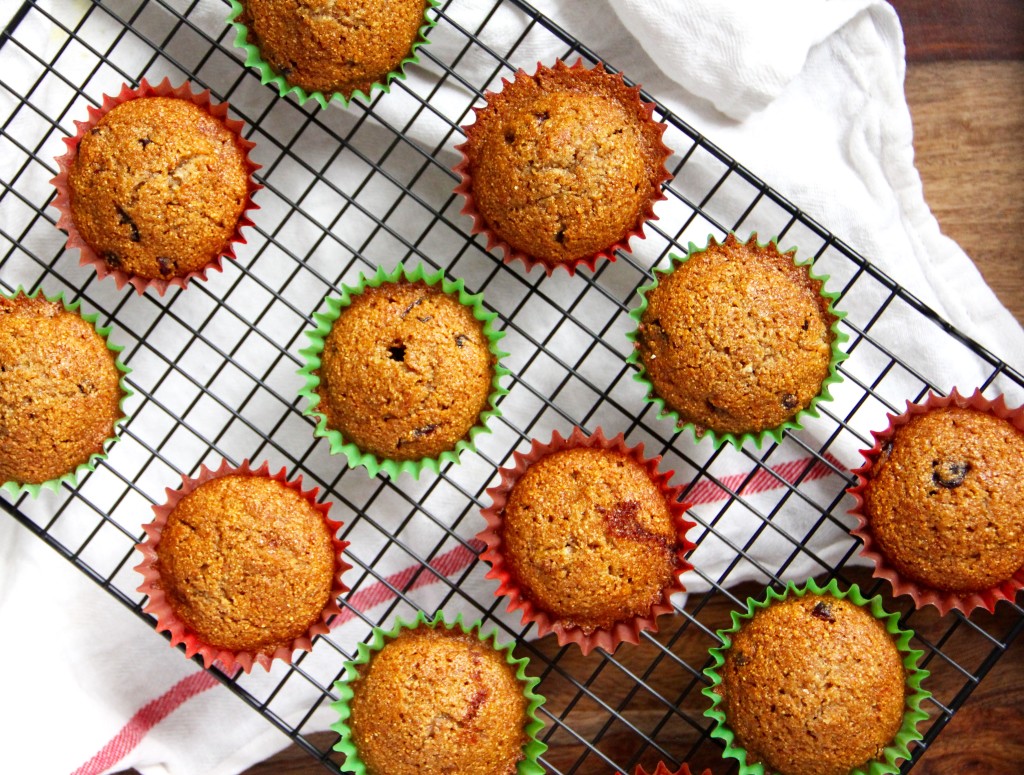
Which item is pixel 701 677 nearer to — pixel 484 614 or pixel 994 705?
pixel 484 614

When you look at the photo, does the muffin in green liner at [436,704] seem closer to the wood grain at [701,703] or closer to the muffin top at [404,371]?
the wood grain at [701,703]

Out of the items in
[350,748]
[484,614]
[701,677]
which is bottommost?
[350,748]

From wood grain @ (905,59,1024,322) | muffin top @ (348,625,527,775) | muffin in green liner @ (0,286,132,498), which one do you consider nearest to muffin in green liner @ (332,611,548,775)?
muffin top @ (348,625,527,775)

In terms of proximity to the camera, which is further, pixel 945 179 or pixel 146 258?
pixel 945 179

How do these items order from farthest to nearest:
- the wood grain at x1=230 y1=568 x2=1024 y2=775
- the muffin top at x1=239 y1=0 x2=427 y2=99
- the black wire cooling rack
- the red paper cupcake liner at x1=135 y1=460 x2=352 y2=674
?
the wood grain at x1=230 y1=568 x2=1024 y2=775 < the black wire cooling rack < the red paper cupcake liner at x1=135 y1=460 x2=352 y2=674 < the muffin top at x1=239 y1=0 x2=427 y2=99

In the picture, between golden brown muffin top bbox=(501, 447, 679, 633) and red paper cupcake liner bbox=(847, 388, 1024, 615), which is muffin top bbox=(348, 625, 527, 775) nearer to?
golden brown muffin top bbox=(501, 447, 679, 633)

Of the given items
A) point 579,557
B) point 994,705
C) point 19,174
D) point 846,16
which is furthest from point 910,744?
point 19,174
